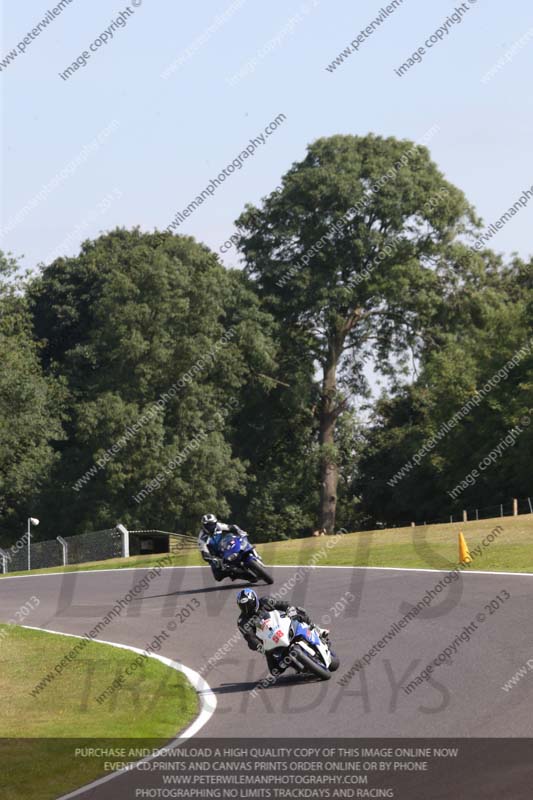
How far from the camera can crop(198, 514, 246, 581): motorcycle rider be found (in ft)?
79.4

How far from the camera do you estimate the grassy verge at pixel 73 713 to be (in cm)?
1159

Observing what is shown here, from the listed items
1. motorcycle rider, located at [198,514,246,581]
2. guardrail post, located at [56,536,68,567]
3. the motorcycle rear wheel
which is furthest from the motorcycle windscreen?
guardrail post, located at [56,536,68,567]

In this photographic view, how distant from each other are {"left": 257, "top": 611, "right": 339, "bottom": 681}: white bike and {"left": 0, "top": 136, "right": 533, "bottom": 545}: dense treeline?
38843 millimetres

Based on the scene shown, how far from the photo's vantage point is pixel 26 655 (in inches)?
798

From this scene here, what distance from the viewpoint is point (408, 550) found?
104 ft

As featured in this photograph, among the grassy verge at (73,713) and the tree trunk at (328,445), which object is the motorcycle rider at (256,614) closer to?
the grassy verge at (73,713)

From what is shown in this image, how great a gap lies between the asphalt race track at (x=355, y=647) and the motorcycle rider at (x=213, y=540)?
66cm

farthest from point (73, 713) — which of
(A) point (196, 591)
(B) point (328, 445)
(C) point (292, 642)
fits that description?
(B) point (328, 445)

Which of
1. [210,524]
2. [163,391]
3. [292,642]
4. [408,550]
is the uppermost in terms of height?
[163,391]

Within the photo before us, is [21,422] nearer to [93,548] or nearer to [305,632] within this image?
[93,548]

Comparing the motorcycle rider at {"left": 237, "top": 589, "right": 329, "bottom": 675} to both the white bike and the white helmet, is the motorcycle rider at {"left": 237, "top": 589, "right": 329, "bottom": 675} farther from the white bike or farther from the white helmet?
the white helmet

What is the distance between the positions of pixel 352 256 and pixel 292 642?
4470cm
